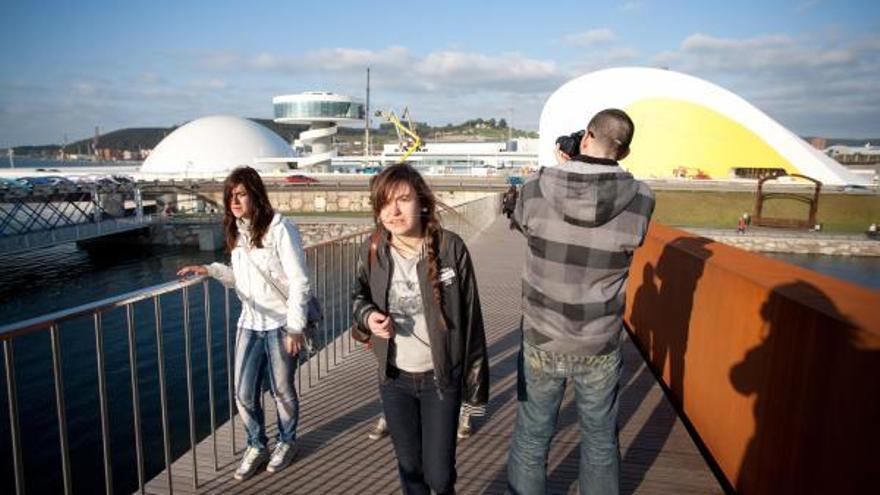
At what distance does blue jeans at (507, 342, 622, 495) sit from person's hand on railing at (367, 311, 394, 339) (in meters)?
0.75

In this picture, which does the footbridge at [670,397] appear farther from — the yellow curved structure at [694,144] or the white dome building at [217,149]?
the white dome building at [217,149]

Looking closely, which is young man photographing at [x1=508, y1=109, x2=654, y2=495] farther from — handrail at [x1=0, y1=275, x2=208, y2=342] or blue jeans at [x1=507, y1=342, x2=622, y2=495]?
handrail at [x1=0, y1=275, x2=208, y2=342]

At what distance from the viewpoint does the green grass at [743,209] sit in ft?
89.8

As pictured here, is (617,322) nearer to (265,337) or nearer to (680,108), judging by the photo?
(265,337)

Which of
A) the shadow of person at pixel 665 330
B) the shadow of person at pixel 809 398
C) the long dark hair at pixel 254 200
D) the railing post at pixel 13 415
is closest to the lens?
the shadow of person at pixel 809 398

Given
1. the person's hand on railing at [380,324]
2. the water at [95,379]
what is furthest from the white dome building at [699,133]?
the person's hand on railing at [380,324]

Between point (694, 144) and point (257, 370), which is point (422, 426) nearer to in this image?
point (257, 370)

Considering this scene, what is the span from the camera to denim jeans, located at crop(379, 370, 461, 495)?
232 centimetres

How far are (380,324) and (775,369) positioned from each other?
6.67ft

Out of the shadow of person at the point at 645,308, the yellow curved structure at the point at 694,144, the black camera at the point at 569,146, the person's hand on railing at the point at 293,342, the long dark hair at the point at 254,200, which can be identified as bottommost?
the shadow of person at the point at 645,308

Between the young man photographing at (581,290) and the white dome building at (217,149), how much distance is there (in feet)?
228

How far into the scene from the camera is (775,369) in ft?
8.58

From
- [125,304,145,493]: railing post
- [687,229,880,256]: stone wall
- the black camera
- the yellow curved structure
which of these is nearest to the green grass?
[687,229,880,256]: stone wall

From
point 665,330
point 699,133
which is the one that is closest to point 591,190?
point 665,330
